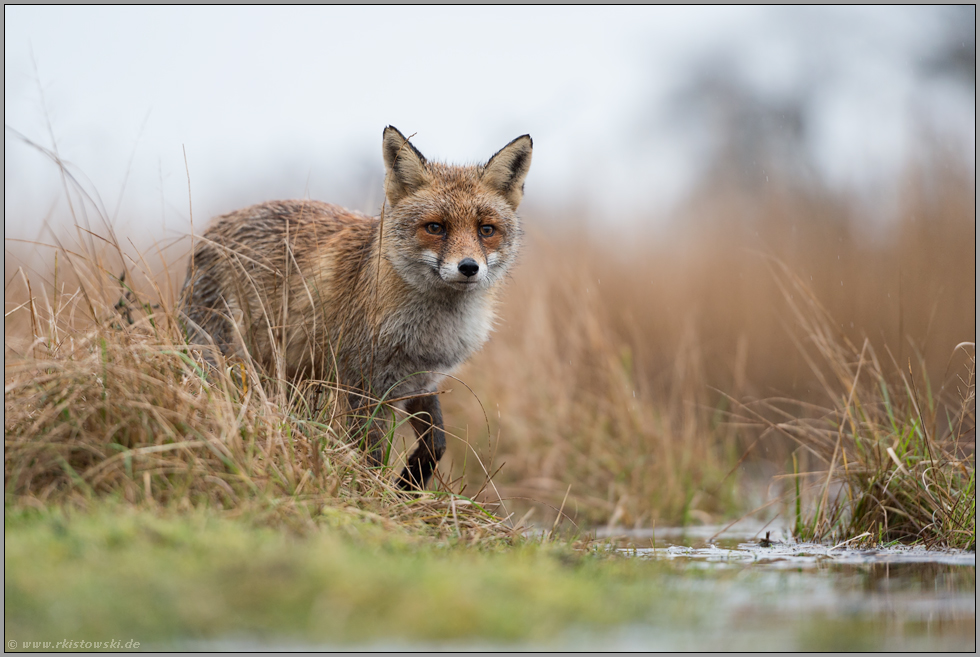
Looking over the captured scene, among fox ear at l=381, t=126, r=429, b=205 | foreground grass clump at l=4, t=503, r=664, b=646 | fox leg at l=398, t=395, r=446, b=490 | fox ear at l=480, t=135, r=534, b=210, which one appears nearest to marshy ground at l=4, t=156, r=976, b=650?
foreground grass clump at l=4, t=503, r=664, b=646

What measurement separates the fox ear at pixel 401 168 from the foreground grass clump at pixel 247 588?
2.94m

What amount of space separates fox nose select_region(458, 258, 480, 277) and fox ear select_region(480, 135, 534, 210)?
93cm

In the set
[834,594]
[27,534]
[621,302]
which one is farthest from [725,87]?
[27,534]

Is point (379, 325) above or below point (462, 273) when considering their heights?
below

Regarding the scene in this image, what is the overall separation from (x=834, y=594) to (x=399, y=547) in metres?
1.88

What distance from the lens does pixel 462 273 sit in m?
4.95

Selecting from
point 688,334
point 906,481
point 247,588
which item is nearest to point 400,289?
point 247,588

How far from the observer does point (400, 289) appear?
17.7 ft

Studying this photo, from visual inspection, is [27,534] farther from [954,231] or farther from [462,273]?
[954,231]

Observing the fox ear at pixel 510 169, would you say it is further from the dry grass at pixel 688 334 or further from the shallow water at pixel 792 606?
the shallow water at pixel 792 606

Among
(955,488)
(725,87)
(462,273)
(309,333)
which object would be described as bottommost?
(955,488)

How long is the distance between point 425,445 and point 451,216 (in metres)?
1.53

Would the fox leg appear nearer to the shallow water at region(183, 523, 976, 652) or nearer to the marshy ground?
the marshy ground

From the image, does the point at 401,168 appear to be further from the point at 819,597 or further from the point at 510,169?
the point at 819,597
